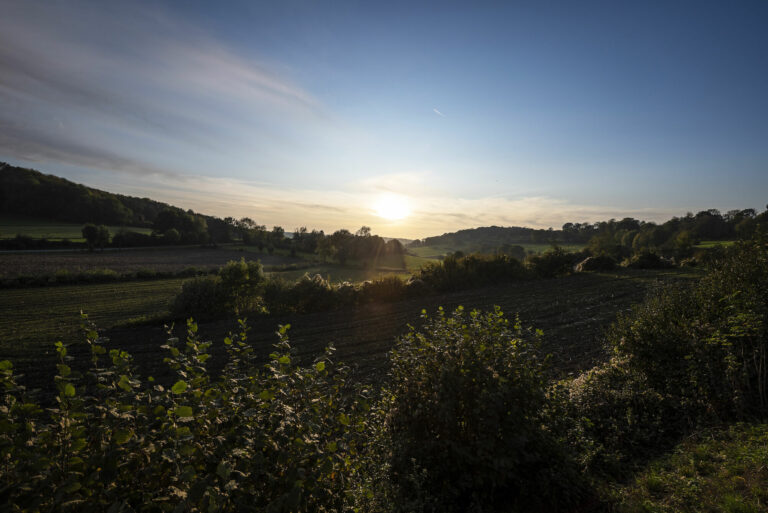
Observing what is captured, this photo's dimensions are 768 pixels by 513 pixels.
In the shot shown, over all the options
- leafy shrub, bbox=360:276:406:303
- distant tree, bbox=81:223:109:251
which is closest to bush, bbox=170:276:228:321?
leafy shrub, bbox=360:276:406:303

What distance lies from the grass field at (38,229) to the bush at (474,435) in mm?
87038

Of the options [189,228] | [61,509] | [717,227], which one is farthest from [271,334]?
[717,227]

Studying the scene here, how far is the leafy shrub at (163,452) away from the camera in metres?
2.15

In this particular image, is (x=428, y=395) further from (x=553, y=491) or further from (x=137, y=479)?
(x=137, y=479)

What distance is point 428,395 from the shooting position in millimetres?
4422

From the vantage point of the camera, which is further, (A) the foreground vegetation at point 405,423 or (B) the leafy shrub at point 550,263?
(B) the leafy shrub at point 550,263

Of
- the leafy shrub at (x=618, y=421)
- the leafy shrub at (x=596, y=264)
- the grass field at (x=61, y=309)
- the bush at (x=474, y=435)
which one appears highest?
the leafy shrub at (x=596, y=264)

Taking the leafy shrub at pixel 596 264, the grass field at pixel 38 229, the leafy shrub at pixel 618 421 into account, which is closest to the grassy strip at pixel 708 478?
the leafy shrub at pixel 618 421

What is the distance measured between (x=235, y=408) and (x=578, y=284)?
118ft

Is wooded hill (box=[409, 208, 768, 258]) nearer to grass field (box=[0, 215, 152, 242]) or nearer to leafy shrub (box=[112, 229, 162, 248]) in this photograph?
leafy shrub (box=[112, 229, 162, 248])

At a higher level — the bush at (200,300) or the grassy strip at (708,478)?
the grassy strip at (708,478)


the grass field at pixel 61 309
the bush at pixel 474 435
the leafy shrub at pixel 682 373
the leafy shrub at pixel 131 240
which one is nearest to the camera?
the bush at pixel 474 435

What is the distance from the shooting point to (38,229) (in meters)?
69.1

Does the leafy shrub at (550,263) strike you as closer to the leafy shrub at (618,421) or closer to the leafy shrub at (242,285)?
the leafy shrub at (242,285)
